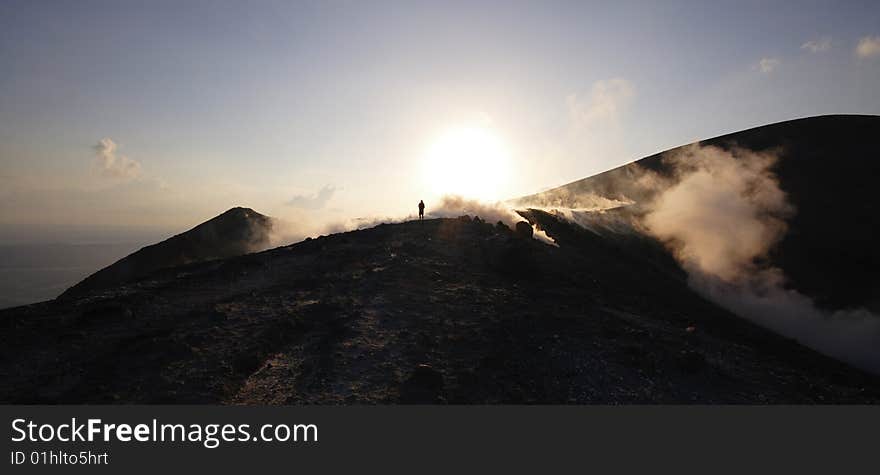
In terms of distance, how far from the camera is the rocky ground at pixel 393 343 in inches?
547

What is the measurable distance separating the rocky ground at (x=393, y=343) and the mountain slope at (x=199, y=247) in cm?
2736

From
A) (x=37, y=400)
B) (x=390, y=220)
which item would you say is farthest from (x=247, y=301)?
(x=390, y=220)

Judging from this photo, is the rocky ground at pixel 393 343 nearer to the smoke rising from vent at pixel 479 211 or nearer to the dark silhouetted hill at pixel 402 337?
the dark silhouetted hill at pixel 402 337

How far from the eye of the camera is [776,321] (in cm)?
4666

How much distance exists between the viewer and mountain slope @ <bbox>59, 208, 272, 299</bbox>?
160 ft

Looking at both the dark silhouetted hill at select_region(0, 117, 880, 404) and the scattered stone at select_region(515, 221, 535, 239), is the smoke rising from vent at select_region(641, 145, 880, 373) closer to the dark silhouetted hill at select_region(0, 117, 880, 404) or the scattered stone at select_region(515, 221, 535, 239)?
the dark silhouetted hill at select_region(0, 117, 880, 404)

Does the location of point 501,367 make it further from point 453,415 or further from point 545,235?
point 545,235

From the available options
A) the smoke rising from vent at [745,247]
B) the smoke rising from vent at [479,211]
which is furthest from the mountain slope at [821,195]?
the smoke rising from vent at [479,211]

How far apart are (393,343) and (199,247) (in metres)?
45.0

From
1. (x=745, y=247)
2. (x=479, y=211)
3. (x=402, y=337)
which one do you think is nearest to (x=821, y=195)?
(x=745, y=247)

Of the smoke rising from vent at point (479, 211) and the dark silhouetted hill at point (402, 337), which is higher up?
the smoke rising from vent at point (479, 211)

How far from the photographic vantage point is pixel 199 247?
53.7 meters

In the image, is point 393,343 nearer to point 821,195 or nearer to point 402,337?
point 402,337

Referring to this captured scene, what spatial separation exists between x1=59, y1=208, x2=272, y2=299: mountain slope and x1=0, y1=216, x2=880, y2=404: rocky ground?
2736cm
